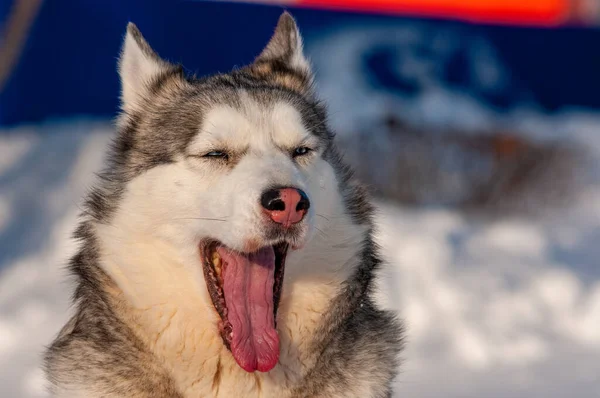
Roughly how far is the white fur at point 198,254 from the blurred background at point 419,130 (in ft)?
11.0

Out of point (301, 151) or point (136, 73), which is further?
point (136, 73)

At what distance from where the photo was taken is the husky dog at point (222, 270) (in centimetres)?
337

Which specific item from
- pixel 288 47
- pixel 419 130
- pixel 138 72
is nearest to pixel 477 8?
pixel 419 130

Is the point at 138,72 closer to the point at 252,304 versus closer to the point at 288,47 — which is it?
the point at 288,47

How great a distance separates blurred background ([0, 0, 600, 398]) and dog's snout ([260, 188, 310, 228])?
3.76 metres

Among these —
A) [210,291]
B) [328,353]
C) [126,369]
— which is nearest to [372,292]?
[328,353]

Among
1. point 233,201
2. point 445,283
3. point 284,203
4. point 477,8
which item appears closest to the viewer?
point 284,203

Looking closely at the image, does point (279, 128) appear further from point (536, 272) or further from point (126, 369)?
point (536, 272)

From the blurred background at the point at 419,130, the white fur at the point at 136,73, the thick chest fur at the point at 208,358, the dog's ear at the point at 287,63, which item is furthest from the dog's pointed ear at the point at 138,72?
the blurred background at the point at 419,130

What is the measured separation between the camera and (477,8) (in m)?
9.02

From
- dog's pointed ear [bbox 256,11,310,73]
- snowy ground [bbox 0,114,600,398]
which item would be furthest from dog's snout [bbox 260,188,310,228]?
snowy ground [bbox 0,114,600,398]

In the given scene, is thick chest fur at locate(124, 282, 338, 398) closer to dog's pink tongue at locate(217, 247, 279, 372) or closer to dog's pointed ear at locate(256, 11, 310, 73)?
dog's pink tongue at locate(217, 247, 279, 372)

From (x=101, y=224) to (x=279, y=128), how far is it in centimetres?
77

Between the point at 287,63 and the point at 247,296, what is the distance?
1.23m
